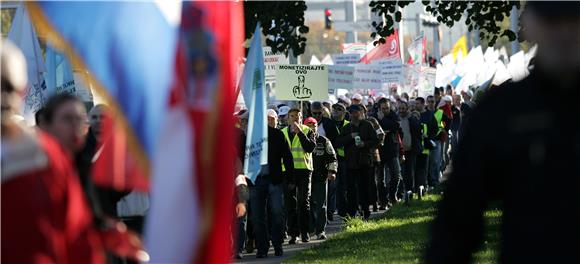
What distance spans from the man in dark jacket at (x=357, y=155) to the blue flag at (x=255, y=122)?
18.5ft

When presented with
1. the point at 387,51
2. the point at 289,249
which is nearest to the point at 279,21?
the point at 289,249

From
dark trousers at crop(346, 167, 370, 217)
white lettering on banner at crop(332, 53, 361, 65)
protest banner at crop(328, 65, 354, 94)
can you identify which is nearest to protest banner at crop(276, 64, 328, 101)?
dark trousers at crop(346, 167, 370, 217)

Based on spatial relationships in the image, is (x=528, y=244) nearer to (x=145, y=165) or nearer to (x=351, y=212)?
(x=145, y=165)

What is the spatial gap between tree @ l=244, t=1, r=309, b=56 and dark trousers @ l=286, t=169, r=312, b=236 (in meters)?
2.82

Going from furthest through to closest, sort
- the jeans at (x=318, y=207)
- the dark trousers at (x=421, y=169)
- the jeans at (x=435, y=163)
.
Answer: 1. the jeans at (x=435, y=163)
2. the dark trousers at (x=421, y=169)
3. the jeans at (x=318, y=207)

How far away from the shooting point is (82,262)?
5.38 metres

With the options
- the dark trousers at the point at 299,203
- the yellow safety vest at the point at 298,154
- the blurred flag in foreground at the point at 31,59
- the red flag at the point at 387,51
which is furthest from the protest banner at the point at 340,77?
the blurred flag in foreground at the point at 31,59

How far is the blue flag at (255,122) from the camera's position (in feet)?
53.1

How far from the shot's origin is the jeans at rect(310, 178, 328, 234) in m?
20.0

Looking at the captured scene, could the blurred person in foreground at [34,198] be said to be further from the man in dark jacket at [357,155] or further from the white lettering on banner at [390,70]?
the white lettering on banner at [390,70]

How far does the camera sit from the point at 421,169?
27.9m

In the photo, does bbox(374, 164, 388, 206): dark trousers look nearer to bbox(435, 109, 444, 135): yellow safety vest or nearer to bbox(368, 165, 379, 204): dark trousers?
bbox(368, 165, 379, 204): dark trousers

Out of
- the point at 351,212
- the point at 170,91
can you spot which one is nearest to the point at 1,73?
the point at 170,91

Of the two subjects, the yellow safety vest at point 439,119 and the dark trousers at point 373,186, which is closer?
the dark trousers at point 373,186
